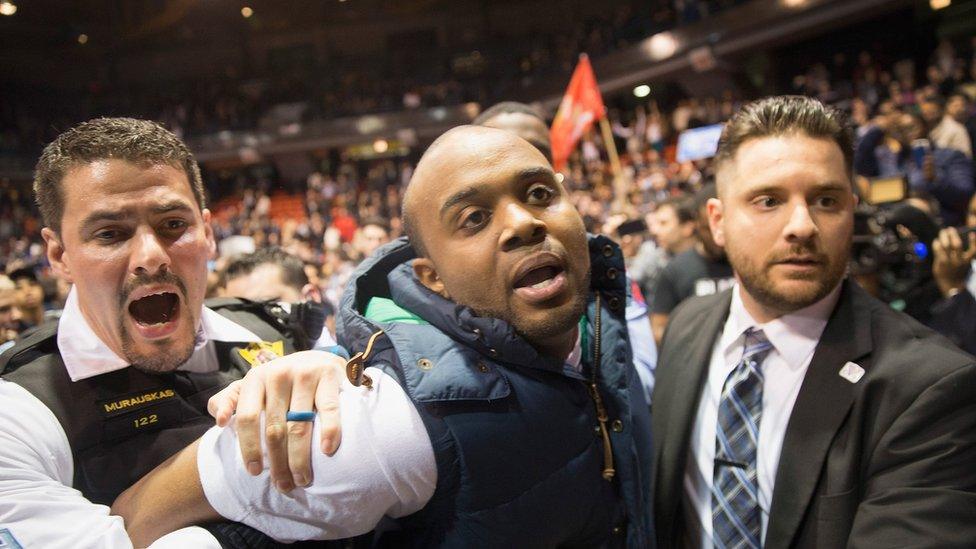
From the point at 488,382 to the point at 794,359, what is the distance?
994 millimetres

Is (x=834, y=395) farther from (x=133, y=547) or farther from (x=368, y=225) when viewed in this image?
(x=368, y=225)

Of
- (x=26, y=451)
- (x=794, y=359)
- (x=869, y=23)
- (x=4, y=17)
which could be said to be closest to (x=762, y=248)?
(x=794, y=359)

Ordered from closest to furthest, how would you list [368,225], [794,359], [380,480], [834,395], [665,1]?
[380,480], [834,395], [794,359], [368,225], [665,1]

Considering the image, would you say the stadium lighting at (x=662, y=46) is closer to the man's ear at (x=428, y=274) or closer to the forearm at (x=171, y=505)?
the man's ear at (x=428, y=274)

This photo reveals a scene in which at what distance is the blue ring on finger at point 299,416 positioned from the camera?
0.96 m

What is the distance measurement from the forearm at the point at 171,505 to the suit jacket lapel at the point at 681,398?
1188mm

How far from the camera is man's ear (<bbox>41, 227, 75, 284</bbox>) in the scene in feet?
4.67

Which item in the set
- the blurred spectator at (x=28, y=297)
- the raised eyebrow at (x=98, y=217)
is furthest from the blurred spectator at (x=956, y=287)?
the blurred spectator at (x=28, y=297)

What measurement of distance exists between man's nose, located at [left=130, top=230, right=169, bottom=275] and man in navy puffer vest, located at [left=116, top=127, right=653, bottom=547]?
46 centimetres

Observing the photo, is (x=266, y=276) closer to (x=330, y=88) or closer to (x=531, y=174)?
(x=531, y=174)

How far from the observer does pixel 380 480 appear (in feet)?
3.09

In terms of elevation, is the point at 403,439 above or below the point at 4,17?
below

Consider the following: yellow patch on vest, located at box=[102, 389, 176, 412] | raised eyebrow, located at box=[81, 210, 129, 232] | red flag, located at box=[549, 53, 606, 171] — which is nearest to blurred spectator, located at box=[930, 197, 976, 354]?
yellow patch on vest, located at box=[102, 389, 176, 412]

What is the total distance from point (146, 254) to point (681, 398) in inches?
56.4
